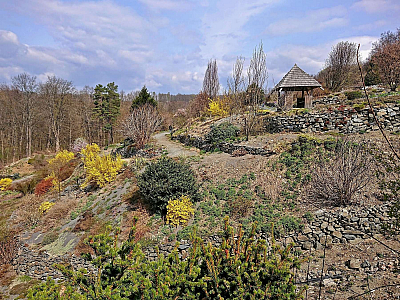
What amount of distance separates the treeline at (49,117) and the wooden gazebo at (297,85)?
62.0 feet

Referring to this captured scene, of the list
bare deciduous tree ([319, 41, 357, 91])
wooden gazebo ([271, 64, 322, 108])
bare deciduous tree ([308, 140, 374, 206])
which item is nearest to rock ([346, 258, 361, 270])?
bare deciduous tree ([308, 140, 374, 206])

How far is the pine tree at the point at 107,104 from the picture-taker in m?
27.8

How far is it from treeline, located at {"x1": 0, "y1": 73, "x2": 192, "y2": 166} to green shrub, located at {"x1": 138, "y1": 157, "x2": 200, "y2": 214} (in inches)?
793

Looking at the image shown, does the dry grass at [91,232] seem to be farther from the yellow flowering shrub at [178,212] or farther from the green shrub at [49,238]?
the yellow flowering shrub at [178,212]

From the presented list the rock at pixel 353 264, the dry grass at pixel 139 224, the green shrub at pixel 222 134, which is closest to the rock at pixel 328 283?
the rock at pixel 353 264

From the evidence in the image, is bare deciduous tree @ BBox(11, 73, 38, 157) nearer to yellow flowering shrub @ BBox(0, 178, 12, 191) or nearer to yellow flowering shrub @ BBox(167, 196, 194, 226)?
yellow flowering shrub @ BBox(0, 178, 12, 191)

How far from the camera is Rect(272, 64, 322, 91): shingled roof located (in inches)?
556

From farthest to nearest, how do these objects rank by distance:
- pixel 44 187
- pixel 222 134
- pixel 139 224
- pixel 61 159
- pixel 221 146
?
pixel 61 159 → pixel 44 187 → pixel 222 134 → pixel 221 146 → pixel 139 224

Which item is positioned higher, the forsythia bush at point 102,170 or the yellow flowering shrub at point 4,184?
the forsythia bush at point 102,170

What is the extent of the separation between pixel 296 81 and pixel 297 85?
432mm

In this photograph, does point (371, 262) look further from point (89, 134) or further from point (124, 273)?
point (89, 134)

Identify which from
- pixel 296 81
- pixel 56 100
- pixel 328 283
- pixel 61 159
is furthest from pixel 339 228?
pixel 56 100

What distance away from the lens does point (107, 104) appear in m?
28.1

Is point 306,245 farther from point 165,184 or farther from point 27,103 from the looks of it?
point 27,103
